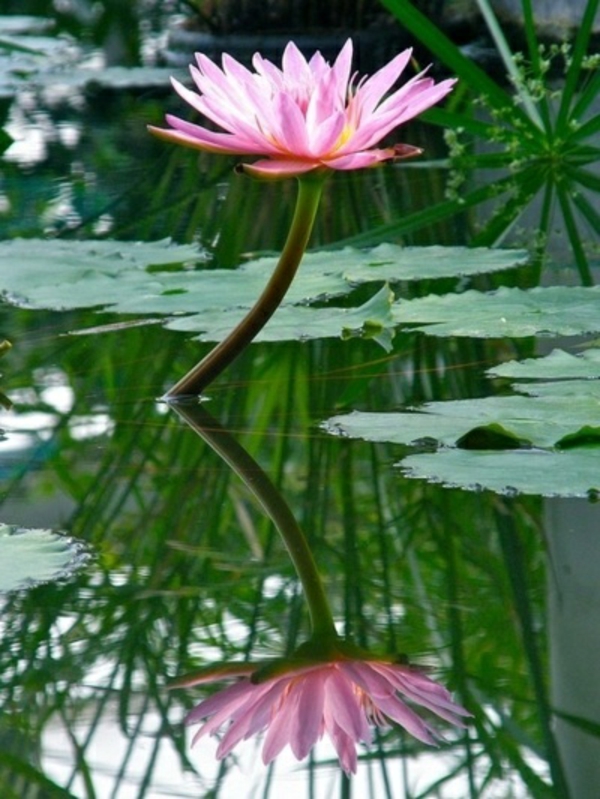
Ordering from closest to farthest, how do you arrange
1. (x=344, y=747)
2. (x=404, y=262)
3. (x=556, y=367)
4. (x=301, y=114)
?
1. (x=344, y=747)
2. (x=301, y=114)
3. (x=556, y=367)
4. (x=404, y=262)

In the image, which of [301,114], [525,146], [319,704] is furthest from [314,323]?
[525,146]

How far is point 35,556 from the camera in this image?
1.06m

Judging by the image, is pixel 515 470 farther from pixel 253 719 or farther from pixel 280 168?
pixel 253 719

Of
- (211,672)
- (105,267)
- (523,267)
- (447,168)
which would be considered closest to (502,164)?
(447,168)

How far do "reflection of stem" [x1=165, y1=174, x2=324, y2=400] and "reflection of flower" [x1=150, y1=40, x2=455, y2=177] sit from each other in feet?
0.17

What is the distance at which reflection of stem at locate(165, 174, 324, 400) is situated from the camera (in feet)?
4.18

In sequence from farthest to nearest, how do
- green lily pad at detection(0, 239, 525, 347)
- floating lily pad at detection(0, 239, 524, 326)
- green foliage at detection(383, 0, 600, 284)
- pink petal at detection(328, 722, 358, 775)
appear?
green foliage at detection(383, 0, 600, 284)
floating lily pad at detection(0, 239, 524, 326)
green lily pad at detection(0, 239, 525, 347)
pink petal at detection(328, 722, 358, 775)

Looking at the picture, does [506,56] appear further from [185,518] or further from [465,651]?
[465,651]

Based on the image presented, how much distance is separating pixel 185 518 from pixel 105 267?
94 cm

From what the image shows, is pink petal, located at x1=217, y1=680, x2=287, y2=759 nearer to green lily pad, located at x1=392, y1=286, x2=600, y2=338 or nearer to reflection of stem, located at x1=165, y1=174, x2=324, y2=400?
reflection of stem, located at x1=165, y1=174, x2=324, y2=400

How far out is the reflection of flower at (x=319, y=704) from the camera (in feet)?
2.54

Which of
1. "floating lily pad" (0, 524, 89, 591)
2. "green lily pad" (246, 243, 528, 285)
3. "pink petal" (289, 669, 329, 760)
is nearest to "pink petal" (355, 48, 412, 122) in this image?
"floating lily pad" (0, 524, 89, 591)

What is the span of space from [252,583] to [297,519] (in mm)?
135

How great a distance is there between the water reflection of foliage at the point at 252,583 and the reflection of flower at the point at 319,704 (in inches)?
0.7
